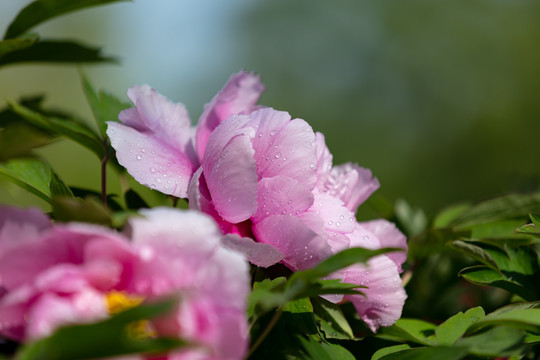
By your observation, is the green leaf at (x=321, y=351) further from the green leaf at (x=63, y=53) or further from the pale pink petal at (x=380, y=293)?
the green leaf at (x=63, y=53)

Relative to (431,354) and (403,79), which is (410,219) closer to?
(431,354)

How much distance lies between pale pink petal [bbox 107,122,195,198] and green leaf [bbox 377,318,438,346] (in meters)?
0.26

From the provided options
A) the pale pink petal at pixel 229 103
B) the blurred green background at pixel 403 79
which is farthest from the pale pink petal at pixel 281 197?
the blurred green background at pixel 403 79

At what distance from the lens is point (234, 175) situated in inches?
20.2

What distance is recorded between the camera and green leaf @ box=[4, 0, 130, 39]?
2.46 ft

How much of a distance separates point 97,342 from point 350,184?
0.41 meters

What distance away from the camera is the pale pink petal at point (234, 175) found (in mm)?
508

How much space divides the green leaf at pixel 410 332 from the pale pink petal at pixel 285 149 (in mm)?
189

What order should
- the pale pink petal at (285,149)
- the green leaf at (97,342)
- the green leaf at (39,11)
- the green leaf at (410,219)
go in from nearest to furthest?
the green leaf at (97,342) < the pale pink petal at (285,149) < the green leaf at (39,11) < the green leaf at (410,219)

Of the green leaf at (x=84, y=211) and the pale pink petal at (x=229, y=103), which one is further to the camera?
the pale pink petal at (x=229, y=103)

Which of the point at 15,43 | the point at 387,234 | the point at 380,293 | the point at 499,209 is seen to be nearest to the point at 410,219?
the point at 499,209

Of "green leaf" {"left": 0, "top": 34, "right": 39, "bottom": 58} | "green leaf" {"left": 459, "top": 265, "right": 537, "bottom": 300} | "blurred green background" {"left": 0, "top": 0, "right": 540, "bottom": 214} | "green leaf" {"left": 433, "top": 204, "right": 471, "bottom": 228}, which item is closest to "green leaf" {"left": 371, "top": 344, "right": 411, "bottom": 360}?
"green leaf" {"left": 459, "top": 265, "right": 537, "bottom": 300}

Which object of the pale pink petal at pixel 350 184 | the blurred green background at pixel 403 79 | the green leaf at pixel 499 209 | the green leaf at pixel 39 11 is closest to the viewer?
the pale pink petal at pixel 350 184

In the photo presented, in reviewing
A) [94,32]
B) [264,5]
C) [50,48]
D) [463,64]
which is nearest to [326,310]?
[50,48]
